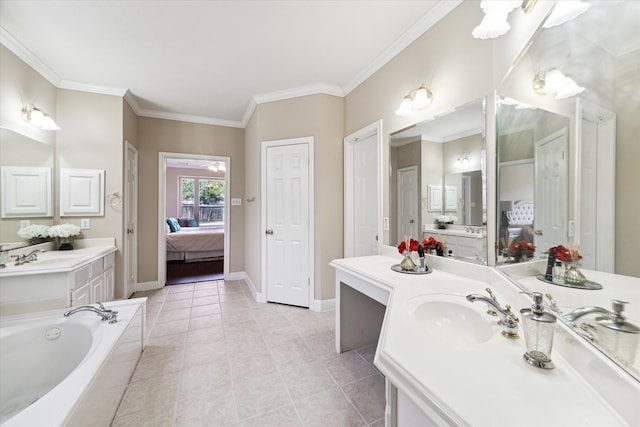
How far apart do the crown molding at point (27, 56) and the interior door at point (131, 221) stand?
867 millimetres

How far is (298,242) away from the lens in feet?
9.99

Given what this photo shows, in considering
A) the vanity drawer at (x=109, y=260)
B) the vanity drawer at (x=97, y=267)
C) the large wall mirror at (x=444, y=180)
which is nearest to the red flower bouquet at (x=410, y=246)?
the large wall mirror at (x=444, y=180)

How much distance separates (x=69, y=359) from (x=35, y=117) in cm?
222

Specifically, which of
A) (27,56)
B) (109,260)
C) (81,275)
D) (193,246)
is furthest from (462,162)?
(193,246)

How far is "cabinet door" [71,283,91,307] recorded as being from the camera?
2.02 metres

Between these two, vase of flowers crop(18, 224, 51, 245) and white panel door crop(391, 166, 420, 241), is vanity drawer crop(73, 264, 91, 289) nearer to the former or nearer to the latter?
vase of flowers crop(18, 224, 51, 245)

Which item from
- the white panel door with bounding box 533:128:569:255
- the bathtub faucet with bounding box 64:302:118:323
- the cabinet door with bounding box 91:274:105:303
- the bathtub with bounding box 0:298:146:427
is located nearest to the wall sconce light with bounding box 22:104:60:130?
the cabinet door with bounding box 91:274:105:303

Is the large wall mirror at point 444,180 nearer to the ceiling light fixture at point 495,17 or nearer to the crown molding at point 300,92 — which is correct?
the ceiling light fixture at point 495,17

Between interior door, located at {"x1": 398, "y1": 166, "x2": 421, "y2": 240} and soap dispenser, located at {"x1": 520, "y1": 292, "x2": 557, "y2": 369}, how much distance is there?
132cm

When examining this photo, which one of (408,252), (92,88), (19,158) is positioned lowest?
A: (408,252)

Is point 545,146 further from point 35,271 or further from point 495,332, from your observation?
point 35,271

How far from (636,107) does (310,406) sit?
1.88 m

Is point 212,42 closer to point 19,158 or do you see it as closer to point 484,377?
point 19,158

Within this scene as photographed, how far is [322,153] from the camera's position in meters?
2.93
